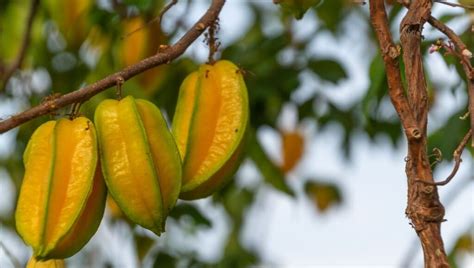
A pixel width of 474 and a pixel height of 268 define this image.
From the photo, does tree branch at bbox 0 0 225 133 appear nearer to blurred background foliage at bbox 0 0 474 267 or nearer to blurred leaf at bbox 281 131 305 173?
blurred background foliage at bbox 0 0 474 267

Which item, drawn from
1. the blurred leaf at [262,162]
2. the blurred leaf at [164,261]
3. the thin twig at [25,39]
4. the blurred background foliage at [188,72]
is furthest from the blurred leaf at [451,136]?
the thin twig at [25,39]

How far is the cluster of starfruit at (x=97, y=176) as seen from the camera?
1404 millimetres

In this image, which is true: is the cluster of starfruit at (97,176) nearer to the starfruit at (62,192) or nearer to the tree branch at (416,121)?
the starfruit at (62,192)

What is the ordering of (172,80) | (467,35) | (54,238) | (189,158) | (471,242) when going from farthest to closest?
(471,242)
(172,80)
(467,35)
(189,158)
(54,238)

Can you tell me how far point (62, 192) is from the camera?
4.64ft

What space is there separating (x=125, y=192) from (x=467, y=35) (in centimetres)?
97

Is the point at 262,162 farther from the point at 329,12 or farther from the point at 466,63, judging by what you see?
the point at 466,63

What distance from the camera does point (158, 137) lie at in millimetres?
1445

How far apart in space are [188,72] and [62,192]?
118 cm

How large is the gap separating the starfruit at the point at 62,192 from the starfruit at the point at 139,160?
0.08 feet

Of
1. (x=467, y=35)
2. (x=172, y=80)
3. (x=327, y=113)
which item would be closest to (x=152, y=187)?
(x=467, y=35)

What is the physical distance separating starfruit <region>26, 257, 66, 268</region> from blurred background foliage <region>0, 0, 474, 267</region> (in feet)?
1.74

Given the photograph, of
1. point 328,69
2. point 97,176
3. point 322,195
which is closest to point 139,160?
point 97,176

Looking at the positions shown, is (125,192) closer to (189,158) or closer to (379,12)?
(189,158)
